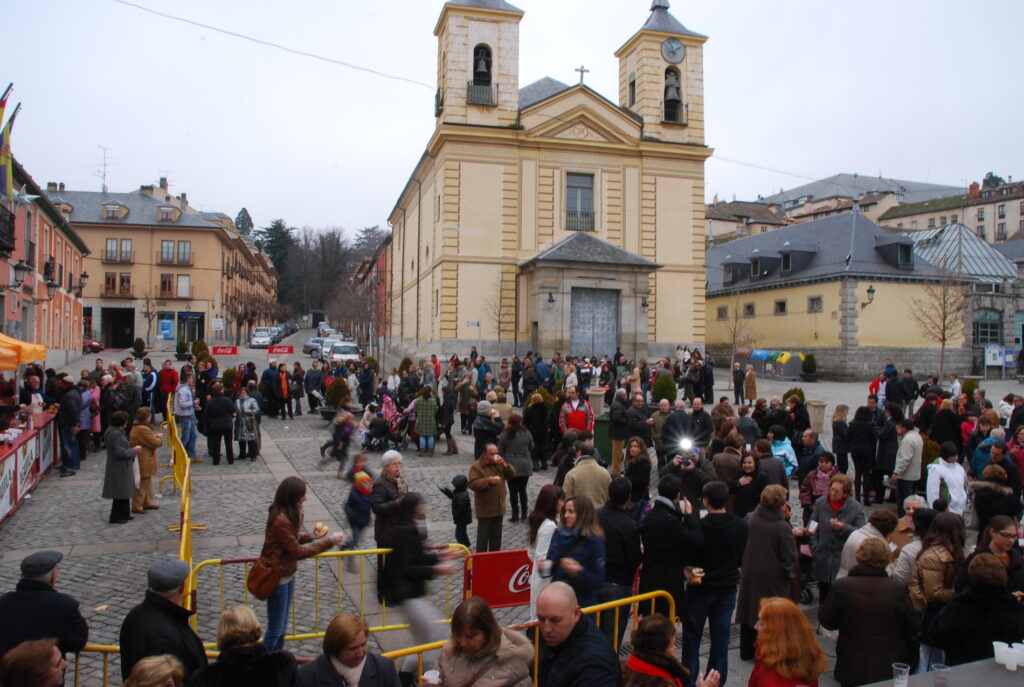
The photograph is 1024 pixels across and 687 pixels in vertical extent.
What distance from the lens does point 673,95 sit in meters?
34.9

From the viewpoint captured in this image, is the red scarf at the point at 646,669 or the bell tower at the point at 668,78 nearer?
the red scarf at the point at 646,669

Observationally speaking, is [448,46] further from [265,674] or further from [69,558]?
[265,674]

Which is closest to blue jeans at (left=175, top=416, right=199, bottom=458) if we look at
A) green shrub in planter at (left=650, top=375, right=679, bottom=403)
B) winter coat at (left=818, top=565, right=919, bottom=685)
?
green shrub in planter at (left=650, top=375, right=679, bottom=403)

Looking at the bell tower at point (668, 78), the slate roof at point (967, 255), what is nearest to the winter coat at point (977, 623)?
the bell tower at point (668, 78)

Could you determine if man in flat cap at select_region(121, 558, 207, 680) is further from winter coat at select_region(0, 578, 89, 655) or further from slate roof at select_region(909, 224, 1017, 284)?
slate roof at select_region(909, 224, 1017, 284)

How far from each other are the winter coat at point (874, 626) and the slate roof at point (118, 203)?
2483 inches

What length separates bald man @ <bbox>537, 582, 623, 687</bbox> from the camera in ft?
13.5

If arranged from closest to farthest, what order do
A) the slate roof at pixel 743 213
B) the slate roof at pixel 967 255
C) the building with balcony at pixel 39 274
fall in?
the building with balcony at pixel 39 274
the slate roof at pixel 967 255
the slate roof at pixel 743 213

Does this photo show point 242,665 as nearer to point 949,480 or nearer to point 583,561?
point 583,561

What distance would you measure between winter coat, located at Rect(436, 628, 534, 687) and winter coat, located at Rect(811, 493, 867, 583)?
4694 millimetres

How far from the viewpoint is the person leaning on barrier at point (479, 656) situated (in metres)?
4.20

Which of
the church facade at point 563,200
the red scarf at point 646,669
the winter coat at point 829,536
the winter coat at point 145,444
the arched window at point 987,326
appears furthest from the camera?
the arched window at point 987,326

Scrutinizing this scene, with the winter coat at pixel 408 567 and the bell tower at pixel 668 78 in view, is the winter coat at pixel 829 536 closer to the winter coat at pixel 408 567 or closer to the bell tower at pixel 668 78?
the winter coat at pixel 408 567

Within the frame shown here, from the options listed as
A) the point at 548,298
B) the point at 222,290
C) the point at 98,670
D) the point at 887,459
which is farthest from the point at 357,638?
the point at 222,290
